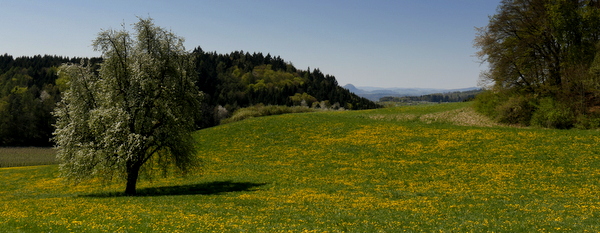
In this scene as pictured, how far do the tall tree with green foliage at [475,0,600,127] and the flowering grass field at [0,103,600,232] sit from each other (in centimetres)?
568

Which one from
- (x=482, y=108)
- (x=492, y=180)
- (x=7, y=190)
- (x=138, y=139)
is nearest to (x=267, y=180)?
(x=138, y=139)

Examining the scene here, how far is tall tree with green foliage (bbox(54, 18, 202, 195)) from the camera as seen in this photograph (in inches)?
1044

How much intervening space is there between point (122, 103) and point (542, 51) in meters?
55.7

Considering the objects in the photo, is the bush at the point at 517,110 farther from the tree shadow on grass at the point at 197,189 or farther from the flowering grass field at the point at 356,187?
the tree shadow on grass at the point at 197,189

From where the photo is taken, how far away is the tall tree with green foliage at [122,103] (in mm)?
26516

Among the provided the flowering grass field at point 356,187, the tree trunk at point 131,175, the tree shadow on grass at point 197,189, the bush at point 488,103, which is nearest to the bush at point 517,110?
the bush at point 488,103

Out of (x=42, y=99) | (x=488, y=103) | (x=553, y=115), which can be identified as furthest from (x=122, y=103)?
(x=42, y=99)

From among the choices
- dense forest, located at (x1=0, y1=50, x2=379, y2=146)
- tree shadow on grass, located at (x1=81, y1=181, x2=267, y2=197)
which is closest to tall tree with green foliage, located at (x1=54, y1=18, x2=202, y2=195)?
tree shadow on grass, located at (x1=81, y1=181, x2=267, y2=197)

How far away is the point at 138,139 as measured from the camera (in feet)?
86.5

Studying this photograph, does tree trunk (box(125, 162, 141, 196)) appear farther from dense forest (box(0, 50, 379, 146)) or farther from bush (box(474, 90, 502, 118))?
dense forest (box(0, 50, 379, 146))

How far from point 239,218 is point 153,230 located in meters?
4.38

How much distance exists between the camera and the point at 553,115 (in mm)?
44375

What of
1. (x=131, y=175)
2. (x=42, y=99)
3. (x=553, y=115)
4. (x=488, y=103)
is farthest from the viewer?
(x=42, y=99)

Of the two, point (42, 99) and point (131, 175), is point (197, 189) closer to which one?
point (131, 175)
